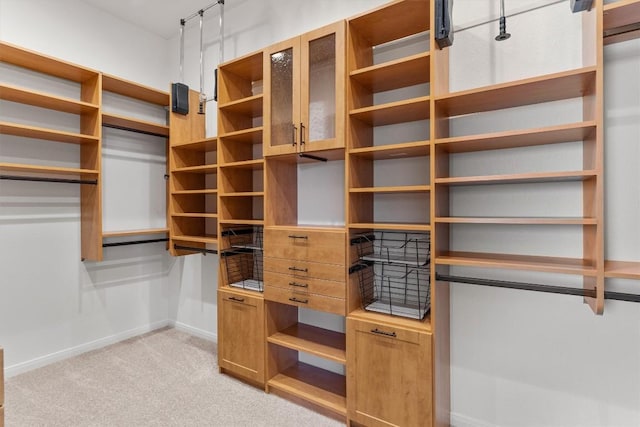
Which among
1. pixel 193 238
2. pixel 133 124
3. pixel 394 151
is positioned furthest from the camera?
pixel 133 124

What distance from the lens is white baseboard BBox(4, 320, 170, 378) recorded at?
2.58 m

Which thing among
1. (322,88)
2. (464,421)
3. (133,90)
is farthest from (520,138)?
(133,90)

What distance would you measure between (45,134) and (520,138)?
10.4 ft

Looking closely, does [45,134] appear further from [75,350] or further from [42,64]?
[75,350]

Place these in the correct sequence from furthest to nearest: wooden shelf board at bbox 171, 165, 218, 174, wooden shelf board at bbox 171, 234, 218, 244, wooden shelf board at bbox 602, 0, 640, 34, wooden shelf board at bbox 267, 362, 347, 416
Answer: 1. wooden shelf board at bbox 171, 234, 218, 244
2. wooden shelf board at bbox 171, 165, 218, 174
3. wooden shelf board at bbox 267, 362, 347, 416
4. wooden shelf board at bbox 602, 0, 640, 34

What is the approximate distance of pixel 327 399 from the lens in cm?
214

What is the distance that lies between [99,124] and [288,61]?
169 centimetres

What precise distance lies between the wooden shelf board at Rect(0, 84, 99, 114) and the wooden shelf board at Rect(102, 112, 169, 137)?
16 centimetres

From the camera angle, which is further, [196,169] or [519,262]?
[196,169]

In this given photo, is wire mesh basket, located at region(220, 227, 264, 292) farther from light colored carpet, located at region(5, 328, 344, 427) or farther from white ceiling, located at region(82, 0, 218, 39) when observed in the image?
white ceiling, located at region(82, 0, 218, 39)

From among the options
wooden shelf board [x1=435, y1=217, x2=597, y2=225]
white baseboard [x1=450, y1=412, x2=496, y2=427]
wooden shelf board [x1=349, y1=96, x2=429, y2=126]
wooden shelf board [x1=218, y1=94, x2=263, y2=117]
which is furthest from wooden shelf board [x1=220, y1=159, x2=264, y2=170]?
white baseboard [x1=450, y1=412, x2=496, y2=427]

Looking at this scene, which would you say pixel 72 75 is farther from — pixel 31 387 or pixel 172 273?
pixel 31 387

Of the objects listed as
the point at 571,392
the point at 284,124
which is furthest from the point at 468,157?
the point at 571,392

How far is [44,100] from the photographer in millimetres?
2502
